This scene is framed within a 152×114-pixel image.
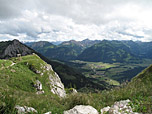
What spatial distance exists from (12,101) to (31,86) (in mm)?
62108

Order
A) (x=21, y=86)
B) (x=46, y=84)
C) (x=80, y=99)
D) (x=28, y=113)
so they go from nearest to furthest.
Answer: (x=28, y=113) < (x=80, y=99) < (x=21, y=86) < (x=46, y=84)

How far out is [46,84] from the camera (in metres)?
75.9

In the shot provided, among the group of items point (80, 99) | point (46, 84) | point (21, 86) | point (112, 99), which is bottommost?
point (46, 84)

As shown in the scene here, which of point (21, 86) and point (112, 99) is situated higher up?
point (112, 99)

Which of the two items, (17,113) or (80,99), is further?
(80,99)

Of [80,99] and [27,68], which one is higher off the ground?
[80,99]

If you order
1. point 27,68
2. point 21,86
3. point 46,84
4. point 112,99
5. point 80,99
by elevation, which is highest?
point 80,99

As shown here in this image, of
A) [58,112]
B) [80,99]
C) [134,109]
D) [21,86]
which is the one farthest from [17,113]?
[21,86]

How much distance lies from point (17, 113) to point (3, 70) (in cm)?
6283

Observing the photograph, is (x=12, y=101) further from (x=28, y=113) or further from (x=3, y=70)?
(x=3, y=70)

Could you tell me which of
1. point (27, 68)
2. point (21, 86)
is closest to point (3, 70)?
point (21, 86)

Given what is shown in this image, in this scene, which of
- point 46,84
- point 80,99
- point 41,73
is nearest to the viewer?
point 80,99

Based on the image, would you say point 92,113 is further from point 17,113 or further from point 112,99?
point 17,113

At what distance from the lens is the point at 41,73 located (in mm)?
81125
